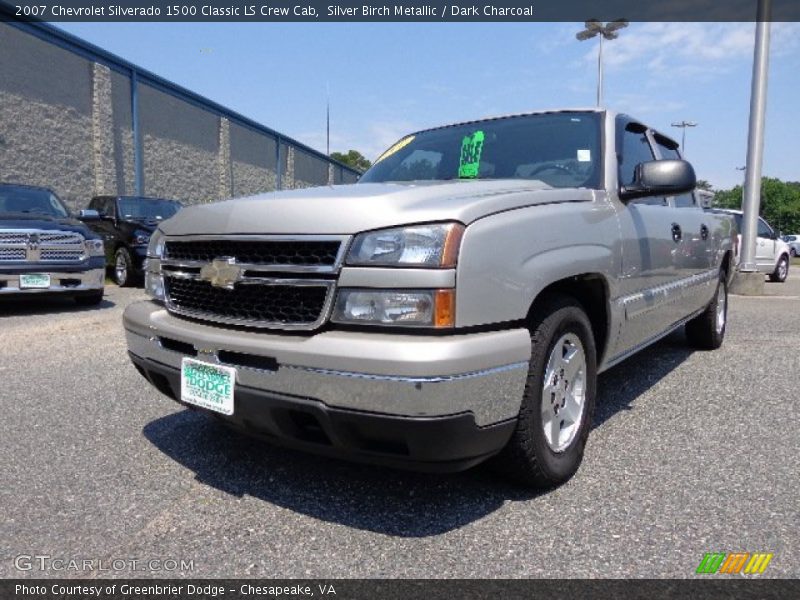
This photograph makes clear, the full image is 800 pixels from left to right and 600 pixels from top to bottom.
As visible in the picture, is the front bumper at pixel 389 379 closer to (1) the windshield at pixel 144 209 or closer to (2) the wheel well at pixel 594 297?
(2) the wheel well at pixel 594 297

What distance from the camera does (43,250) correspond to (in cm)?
706

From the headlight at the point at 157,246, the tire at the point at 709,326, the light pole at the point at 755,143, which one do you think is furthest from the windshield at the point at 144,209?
the light pole at the point at 755,143

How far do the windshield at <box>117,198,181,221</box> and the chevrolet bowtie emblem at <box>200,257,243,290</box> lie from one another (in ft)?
30.7

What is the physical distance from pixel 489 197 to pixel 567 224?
46cm

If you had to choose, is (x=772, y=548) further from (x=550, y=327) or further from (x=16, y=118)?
(x=16, y=118)

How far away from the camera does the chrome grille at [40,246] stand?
22.4 feet

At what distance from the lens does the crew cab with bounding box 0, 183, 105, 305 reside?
684 centimetres

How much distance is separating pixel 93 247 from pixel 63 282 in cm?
60

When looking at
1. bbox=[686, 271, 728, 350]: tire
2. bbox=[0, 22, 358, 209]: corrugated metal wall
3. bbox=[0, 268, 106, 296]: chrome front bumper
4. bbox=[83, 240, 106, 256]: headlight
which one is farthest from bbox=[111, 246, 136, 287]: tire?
bbox=[686, 271, 728, 350]: tire

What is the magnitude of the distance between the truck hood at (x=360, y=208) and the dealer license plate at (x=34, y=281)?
5420mm

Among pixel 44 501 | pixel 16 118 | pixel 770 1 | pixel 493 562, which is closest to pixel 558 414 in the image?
pixel 493 562

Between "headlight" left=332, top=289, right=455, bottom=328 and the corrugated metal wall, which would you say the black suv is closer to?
the corrugated metal wall

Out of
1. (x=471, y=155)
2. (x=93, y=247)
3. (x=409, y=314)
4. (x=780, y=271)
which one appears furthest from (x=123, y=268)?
(x=780, y=271)

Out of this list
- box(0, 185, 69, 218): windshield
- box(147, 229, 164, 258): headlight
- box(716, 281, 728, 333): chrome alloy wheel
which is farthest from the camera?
box(0, 185, 69, 218): windshield
